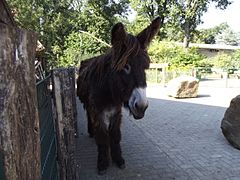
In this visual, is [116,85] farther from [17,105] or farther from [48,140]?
[17,105]

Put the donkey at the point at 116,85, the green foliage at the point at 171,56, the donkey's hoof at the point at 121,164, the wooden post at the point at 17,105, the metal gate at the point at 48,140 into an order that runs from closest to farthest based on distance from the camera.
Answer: the wooden post at the point at 17,105 → the metal gate at the point at 48,140 → the donkey at the point at 116,85 → the donkey's hoof at the point at 121,164 → the green foliage at the point at 171,56

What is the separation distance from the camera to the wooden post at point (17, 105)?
1067 mm

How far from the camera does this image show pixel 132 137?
20.3 ft

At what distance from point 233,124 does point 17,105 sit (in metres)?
5.07

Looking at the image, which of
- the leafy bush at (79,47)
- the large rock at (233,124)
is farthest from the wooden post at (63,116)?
the leafy bush at (79,47)

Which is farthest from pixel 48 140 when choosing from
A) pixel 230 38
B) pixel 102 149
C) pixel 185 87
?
pixel 230 38

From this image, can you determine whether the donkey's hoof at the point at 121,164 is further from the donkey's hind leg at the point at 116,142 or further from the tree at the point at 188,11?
the tree at the point at 188,11

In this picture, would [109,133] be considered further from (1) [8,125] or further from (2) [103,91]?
(1) [8,125]

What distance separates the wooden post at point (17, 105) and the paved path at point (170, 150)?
10.0 ft

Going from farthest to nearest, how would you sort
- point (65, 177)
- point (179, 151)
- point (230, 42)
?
point (230, 42) → point (179, 151) → point (65, 177)

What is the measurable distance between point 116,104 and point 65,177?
123 cm

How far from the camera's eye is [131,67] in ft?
10.4

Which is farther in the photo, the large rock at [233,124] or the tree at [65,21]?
the tree at [65,21]

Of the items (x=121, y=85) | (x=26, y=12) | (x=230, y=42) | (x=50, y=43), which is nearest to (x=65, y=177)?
(x=121, y=85)
